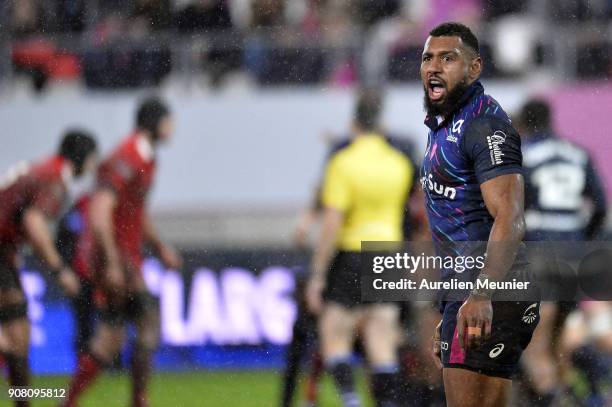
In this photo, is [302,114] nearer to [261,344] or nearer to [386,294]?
[261,344]

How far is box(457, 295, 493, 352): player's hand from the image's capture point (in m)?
4.09

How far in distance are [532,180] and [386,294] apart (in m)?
1.04

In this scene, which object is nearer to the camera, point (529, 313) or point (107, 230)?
point (529, 313)

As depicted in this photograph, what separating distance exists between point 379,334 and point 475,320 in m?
2.60

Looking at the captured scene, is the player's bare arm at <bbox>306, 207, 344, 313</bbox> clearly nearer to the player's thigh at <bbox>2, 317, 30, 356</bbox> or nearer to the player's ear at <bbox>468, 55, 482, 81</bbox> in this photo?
the player's thigh at <bbox>2, 317, 30, 356</bbox>

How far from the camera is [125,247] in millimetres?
6852

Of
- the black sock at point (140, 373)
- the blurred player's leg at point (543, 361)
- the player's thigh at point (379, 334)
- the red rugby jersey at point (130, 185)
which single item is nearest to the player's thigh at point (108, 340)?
the black sock at point (140, 373)

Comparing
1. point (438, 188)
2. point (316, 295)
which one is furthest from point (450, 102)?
point (316, 295)

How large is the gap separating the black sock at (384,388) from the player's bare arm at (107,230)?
4.84ft

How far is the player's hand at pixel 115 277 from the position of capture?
6719mm

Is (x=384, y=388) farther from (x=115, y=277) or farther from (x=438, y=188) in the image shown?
(x=438, y=188)

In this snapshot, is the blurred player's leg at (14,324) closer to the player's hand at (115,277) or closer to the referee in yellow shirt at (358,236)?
the player's hand at (115,277)

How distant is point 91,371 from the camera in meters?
6.57

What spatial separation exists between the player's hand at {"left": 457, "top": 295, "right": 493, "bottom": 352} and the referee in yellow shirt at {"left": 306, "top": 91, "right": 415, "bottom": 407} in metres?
2.49
